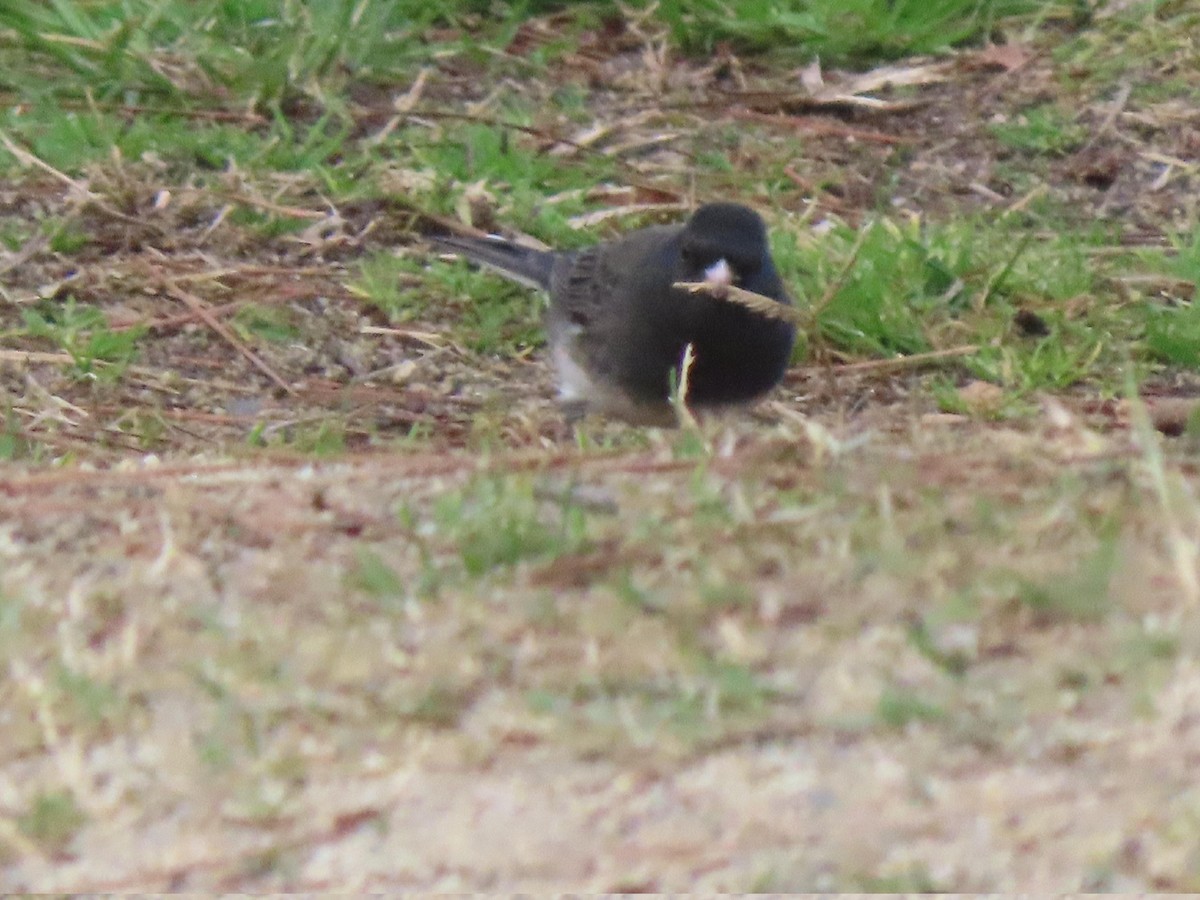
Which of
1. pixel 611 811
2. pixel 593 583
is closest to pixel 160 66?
pixel 593 583

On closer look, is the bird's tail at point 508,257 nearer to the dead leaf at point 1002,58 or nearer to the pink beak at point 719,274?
the pink beak at point 719,274

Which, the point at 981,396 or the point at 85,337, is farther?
the point at 85,337

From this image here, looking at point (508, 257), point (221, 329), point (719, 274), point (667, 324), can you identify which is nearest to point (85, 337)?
point (221, 329)

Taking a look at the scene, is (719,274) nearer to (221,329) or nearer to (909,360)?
(909,360)

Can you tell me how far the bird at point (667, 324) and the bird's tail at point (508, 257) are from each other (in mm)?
197

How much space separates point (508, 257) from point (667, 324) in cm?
106

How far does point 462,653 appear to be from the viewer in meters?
1.91

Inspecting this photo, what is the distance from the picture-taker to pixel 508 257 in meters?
5.29

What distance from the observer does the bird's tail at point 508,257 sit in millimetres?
5180

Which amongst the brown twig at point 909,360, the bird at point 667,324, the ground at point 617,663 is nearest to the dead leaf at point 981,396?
the brown twig at point 909,360

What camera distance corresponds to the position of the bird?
4219 millimetres

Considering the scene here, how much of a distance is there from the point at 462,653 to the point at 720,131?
462 centimetres

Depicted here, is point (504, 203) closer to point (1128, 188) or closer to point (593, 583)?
point (1128, 188)

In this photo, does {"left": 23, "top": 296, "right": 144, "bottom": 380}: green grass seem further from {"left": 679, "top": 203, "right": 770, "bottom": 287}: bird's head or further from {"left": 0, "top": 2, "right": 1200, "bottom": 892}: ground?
{"left": 679, "top": 203, "right": 770, "bottom": 287}: bird's head
